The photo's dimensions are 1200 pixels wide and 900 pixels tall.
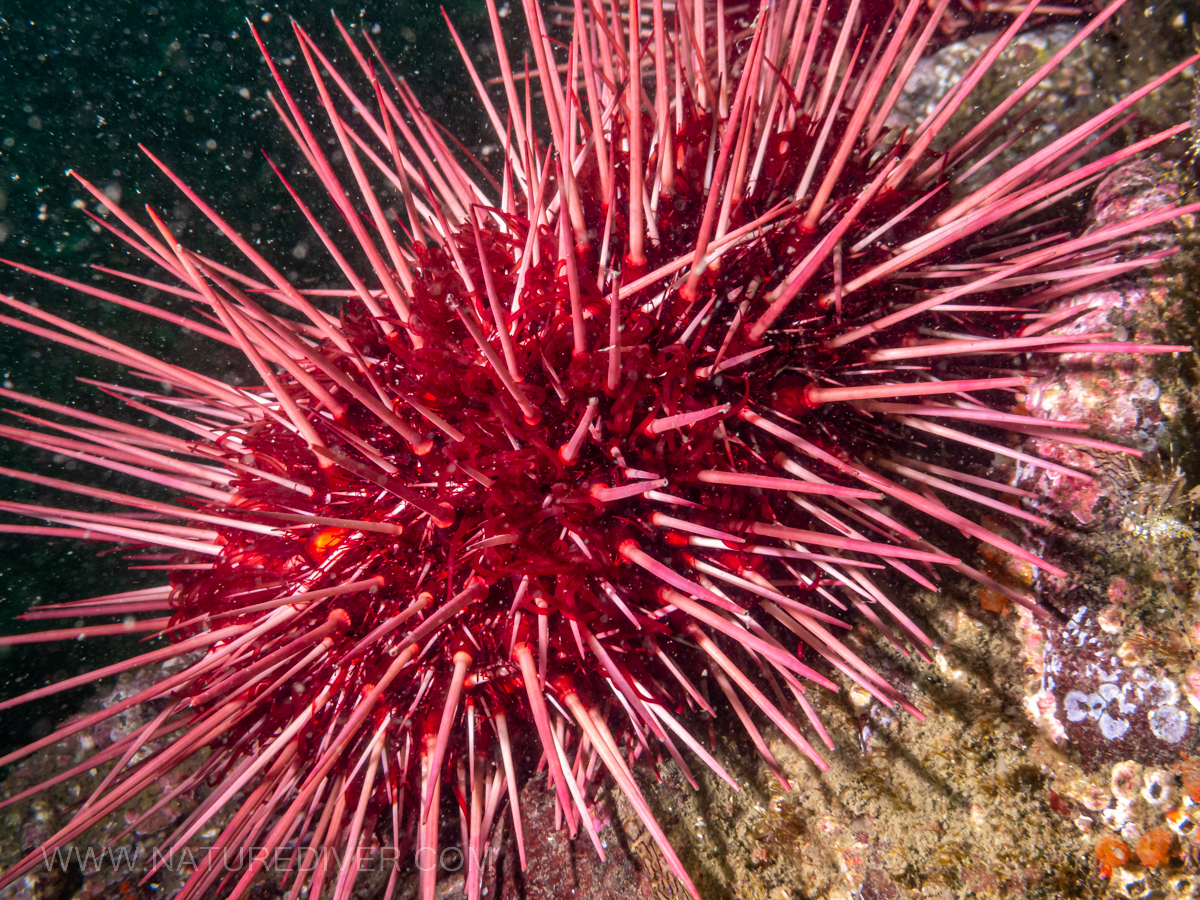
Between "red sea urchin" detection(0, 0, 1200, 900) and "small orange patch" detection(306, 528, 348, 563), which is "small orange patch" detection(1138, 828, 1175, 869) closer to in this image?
"red sea urchin" detection(0, 0, 1200, 900)

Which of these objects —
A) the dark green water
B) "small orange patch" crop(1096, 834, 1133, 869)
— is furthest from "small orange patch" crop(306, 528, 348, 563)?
the dark green water

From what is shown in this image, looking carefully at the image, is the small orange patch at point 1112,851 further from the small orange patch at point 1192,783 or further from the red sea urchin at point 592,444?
the red sea urchin at point 592,444

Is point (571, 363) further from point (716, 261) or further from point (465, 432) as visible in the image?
point (716, 261)

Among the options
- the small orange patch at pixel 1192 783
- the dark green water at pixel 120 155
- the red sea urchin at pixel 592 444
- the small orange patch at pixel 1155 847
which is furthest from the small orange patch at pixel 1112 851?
the dark green water at pixel 120 155

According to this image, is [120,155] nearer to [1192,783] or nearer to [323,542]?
[323,542]

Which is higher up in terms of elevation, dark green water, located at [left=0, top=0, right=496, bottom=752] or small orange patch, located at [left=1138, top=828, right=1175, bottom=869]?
dark green water, located at [left=0, top=0, right=496, bottom=752]

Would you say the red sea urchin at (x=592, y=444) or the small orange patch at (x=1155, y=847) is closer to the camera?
the red sea urchin at (x=592, y=444)

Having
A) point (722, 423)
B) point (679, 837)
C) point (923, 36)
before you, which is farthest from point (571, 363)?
point (679, 837)
